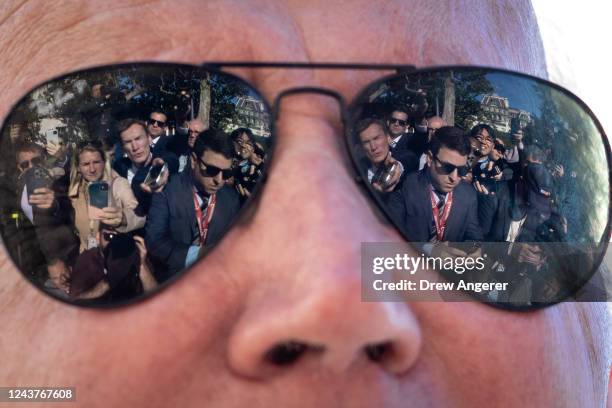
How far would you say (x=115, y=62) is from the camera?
125 centimetres

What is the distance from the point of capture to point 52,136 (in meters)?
1.23

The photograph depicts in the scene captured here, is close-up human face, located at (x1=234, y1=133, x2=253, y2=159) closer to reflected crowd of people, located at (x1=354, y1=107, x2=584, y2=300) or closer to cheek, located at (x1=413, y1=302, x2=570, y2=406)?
reflected crowd of people, located at (x1=354, y1=107, x2=584, y2=300)

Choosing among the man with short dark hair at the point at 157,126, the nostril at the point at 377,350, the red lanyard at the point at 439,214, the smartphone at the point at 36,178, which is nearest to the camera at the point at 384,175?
the red lanyard at the point at 439,214

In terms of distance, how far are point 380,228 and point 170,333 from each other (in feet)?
1.49

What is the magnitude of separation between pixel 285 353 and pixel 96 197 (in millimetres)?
473

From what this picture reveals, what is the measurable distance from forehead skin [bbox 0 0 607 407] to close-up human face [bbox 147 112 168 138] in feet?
0.44

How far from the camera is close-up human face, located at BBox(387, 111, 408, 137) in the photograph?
1.32m

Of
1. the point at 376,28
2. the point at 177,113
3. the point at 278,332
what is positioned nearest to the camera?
the point at 278,332

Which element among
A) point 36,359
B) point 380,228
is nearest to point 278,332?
point 380,228

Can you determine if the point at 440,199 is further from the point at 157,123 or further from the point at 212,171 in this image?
the point at 157,123

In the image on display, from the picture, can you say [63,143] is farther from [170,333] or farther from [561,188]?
[561,188]

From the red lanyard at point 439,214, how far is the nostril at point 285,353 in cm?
41

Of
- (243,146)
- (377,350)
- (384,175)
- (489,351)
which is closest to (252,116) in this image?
(243,146)

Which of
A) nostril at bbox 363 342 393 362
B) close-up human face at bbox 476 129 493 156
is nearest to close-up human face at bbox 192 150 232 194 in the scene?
nostril at bbox 363 342 393 362
